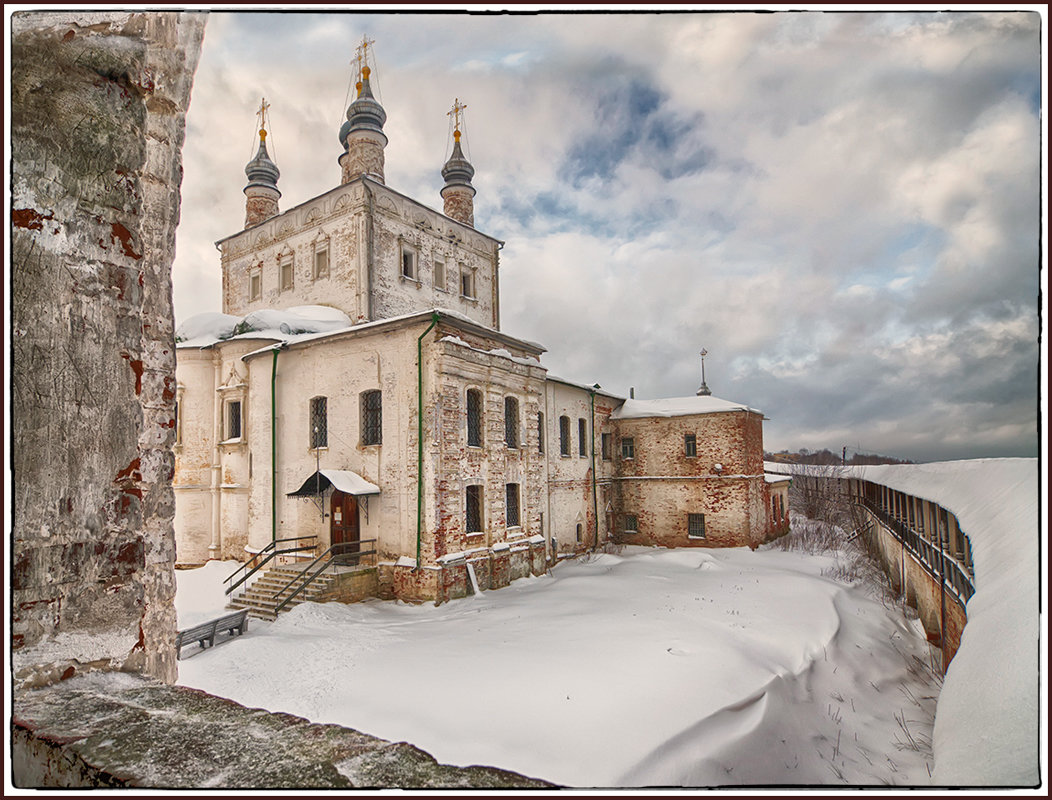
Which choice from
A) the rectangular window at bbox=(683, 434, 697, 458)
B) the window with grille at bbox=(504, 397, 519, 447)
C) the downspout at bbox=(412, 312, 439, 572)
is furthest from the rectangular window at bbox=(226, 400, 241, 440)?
the rectangular window at bbox=(683, 434, 697, 458)

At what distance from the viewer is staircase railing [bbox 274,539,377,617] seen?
12250mm

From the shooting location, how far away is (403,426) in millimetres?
13742

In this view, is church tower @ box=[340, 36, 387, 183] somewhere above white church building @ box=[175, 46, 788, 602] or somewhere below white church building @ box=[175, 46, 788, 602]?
above

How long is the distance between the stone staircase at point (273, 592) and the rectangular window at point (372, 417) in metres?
3.42

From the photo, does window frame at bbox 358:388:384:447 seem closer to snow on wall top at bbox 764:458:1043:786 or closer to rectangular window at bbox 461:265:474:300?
rectangular window at bbox 461:265:474:300

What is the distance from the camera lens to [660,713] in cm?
712

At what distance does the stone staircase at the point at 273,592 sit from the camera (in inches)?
481

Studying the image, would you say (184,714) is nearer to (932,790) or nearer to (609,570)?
(932,790)

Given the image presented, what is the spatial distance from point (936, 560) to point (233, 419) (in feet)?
58.3

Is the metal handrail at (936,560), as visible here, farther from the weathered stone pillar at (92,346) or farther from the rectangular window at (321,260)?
the rectangular window at (321,260)

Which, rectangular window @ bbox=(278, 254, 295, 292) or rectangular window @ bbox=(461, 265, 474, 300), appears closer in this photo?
rectangular window @ bbox=(278, 254, 295, 292)

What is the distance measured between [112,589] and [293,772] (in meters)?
1.36

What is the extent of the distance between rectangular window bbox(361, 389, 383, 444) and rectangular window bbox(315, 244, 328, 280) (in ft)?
24.1

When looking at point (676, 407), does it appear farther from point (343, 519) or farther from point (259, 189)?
point (259, 189)
